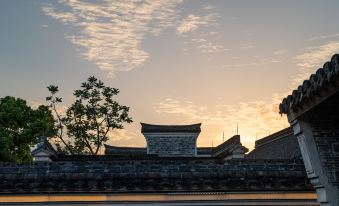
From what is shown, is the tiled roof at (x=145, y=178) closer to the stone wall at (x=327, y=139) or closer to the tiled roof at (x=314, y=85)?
the tiled roof at (x=314, y=85)

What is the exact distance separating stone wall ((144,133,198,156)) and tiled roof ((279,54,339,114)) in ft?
91.5

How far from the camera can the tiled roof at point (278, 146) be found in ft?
74.0

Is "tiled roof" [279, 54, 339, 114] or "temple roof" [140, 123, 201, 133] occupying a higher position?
"temple roof" [140, 123, 201, 133]

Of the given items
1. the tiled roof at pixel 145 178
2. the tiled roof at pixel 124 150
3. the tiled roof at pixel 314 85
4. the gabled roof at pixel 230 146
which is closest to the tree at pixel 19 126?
the tiled roof at pixel 124 150

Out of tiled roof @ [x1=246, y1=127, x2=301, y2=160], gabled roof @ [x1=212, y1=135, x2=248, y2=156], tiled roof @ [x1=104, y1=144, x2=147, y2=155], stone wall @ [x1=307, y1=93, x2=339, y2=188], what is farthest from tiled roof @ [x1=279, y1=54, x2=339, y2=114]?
tiled roof @ [x1=104, y1=144, x2=147, y2=155]

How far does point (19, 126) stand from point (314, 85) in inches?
995

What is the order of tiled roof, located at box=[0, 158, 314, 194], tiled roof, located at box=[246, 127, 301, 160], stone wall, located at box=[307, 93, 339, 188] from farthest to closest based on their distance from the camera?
tiled roof, located at box=[246, 127, 301, 160], tiled roof, located at box=[0, 158, 314, 194], stone wall, located at box=[307, 93, 339, 188]

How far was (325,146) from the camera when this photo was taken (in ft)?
23.9

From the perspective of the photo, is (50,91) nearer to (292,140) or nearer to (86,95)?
(86,95)

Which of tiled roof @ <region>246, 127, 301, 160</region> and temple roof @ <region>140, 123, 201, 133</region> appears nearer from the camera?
tiled roof @ <region>246, 127, 301, 160</region>

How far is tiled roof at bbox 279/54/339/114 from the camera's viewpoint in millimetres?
5652

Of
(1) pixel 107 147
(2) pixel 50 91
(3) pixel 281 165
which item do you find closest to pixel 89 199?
(3) pixel 281 165

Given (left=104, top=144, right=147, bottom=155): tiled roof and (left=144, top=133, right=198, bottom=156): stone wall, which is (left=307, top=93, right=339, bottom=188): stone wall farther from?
(left=104, top=144, right=147, bottom=155): tiled roof

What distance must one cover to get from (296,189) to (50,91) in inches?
1035
